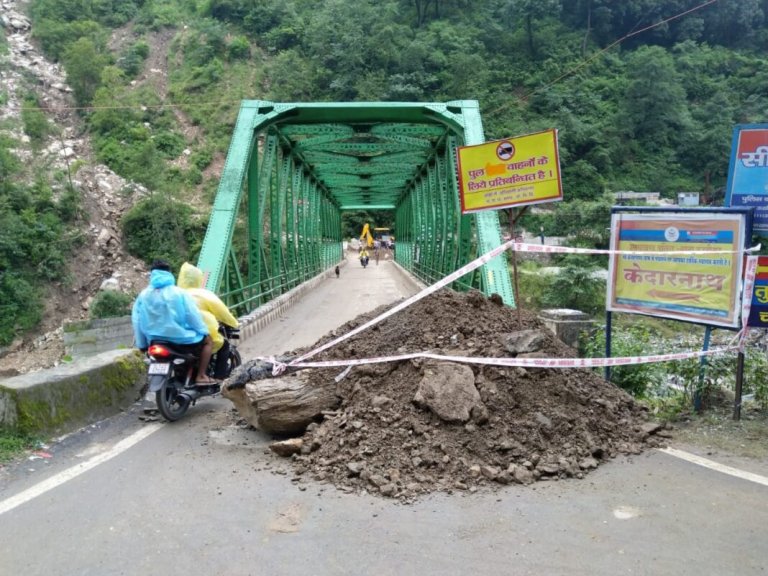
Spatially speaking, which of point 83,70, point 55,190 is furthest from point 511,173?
point 83,70

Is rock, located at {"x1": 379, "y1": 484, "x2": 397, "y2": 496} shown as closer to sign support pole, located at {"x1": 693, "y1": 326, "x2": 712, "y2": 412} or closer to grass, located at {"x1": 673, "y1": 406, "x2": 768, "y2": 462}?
grass, located at {"x1": 673, "y1": 406, "x2": 768, "y2": 462}

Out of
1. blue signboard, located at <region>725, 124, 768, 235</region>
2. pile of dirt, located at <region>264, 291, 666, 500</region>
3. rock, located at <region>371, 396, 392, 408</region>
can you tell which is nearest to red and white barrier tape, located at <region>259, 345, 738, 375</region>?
pile of dirt, located at <region>264, 291, 666, 500</region>

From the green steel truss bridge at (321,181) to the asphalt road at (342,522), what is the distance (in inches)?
201

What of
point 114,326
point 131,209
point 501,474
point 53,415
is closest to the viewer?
point 501,474

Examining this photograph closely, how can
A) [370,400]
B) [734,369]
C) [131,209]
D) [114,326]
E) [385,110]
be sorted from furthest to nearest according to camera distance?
[131,209] < [114,326] < [385,110] < [734,369] < [370,400]

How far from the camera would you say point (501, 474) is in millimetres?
3385

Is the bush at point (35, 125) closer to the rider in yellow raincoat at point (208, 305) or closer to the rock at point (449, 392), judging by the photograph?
the rider in yellow raincoat at point (208, 305)

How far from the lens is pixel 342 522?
295 cm

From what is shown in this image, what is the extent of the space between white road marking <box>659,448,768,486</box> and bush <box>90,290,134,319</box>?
89.2 ft

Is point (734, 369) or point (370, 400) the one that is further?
point (734, 369)

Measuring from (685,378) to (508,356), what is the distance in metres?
1.74

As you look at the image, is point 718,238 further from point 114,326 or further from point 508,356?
point 114,326

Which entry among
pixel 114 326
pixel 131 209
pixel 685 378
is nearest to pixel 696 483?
pixel 685 378

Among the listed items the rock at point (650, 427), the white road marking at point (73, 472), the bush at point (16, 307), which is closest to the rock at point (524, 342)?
the rock at point (650, 427)
